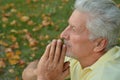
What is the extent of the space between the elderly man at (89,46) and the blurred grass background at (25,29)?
256 cm

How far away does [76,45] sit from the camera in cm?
350

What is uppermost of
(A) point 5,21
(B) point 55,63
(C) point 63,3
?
(B) point 55,63

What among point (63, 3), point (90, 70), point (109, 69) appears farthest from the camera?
point (63, 3)

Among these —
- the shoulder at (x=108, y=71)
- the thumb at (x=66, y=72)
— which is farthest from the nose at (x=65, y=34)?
the shoulder at (x=108, y=71)

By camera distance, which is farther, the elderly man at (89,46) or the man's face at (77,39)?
the man's face at (77,39)

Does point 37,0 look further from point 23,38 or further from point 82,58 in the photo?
point 82,58

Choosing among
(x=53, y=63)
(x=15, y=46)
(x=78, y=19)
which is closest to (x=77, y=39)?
(x=78, y=19)

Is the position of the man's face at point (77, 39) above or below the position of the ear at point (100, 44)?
above

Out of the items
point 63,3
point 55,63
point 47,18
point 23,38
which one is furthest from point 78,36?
point 63,3

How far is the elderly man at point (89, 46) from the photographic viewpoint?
325 cm

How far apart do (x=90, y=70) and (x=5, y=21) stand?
4.67 meters

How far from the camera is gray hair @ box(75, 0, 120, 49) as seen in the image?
10.6ft

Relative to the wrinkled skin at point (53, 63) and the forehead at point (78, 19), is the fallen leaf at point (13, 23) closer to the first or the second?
the wrinkled skin at point (53, 63)

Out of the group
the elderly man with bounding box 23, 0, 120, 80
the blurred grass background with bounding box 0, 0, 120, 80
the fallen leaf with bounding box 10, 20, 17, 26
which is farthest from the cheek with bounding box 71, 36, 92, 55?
the fallen leaf with bounding box 10, 20, 17, 26
